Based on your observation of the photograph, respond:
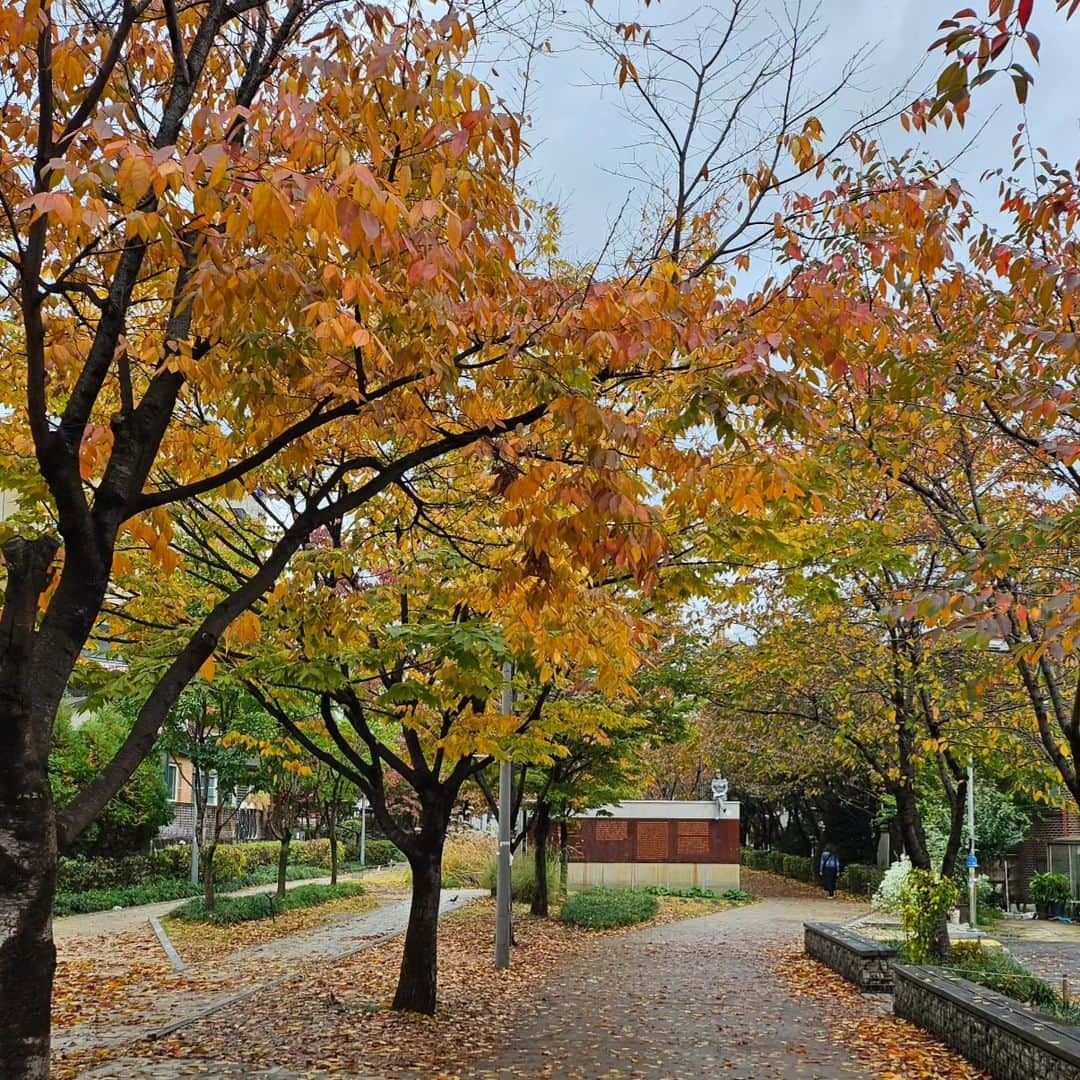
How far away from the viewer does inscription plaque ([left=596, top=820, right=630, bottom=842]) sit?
33.2 m

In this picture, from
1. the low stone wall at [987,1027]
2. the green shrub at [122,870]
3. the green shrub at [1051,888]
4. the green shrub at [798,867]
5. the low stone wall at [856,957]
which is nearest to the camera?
the low stone wall at [987,1027]

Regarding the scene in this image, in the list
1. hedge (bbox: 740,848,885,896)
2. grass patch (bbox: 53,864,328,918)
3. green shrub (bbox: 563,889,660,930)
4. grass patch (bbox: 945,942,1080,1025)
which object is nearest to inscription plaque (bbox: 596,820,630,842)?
green shrub (bbox: 563,889,660,930)

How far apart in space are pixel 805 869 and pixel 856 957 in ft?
88.7

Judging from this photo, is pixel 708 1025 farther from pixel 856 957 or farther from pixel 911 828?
pixel 911 828

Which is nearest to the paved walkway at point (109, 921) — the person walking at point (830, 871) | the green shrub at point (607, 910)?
the green shrub at point (607, 910)

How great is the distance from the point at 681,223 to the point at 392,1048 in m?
7.50

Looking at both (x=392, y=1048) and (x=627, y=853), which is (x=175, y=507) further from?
(x=627, y=853)

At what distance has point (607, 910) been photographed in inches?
935

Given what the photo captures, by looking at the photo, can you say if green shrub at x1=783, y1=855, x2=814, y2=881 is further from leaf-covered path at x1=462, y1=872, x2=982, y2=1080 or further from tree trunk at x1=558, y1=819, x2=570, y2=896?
leaf-covered path at x1=462, y1=872, x2=982, y2=1080

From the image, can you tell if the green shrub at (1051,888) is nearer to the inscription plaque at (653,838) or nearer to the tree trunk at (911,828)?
the inscription plaque at (653,838)

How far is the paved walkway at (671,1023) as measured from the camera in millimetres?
9406

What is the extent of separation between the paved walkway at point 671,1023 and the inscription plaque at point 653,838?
525 inches

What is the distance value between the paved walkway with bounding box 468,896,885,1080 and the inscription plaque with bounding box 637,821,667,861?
43.8 feet

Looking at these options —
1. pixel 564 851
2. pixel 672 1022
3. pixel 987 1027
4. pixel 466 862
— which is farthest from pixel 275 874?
pixel 987 1027
